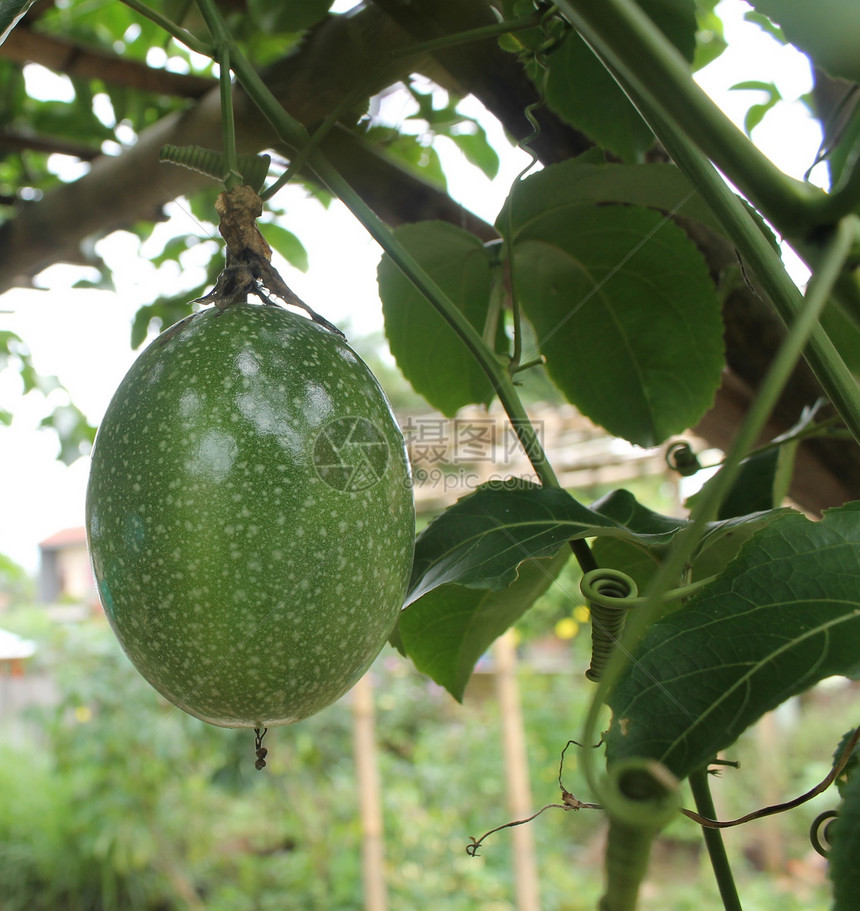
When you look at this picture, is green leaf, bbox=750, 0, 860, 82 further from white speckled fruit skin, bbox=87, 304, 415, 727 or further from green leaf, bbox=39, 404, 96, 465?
green leaf, bbox=39, 404, 96, 465

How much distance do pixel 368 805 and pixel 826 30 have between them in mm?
2665

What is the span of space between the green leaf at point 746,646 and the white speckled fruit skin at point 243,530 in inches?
6.0

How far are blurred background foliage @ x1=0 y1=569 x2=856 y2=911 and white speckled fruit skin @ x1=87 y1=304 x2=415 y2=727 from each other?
96.5 inches

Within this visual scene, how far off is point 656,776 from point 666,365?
0.46 m

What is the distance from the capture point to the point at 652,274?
0.59 metres

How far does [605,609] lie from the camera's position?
380 millimetres

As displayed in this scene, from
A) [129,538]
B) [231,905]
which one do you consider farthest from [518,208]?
[231,905]

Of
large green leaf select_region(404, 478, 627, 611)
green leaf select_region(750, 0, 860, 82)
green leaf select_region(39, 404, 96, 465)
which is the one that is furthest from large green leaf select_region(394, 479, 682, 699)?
green leaf select_region(39, 404, 96, 465)

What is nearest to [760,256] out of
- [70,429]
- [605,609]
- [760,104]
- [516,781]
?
[605,609]

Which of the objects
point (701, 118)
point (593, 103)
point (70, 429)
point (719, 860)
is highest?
point (70, 429)

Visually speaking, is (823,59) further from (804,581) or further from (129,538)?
(129,538)

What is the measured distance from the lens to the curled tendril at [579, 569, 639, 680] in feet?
1.23

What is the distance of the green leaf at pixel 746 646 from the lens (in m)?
0.31

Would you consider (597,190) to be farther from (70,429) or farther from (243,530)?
(70,429)
